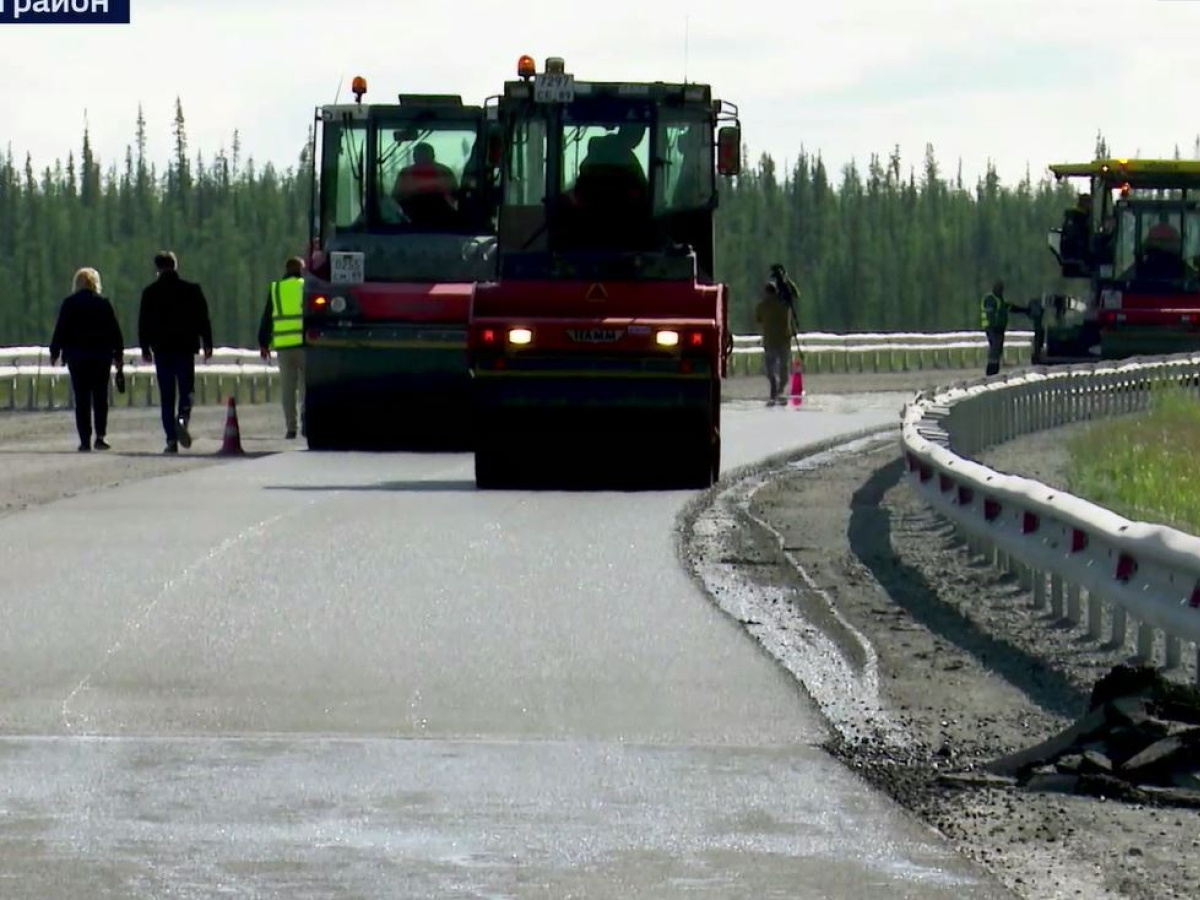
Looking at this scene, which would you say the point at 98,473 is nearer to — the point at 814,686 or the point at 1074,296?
the point at 814,686

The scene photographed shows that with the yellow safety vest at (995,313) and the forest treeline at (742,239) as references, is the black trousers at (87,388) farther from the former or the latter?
the forest treeline at (742,239)

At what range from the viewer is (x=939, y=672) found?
40.1 feet

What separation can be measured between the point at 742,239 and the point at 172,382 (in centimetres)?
13812

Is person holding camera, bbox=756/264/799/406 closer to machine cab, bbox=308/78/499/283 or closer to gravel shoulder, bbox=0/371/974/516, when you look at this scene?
gravel shoulder, bbox=0/371/974/516

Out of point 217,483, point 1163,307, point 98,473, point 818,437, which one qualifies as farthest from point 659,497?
point 1163,307

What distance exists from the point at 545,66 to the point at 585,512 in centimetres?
511

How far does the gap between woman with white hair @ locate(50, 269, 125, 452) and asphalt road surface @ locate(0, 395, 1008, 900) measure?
10044 mm

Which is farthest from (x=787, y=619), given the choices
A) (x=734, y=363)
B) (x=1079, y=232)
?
(x=734, y=363)

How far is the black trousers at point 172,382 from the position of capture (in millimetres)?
28219

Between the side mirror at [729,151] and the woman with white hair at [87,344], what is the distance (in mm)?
7834

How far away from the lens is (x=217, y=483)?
2255cm

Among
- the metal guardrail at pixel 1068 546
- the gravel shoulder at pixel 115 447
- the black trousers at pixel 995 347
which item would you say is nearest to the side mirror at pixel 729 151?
the metal guardrail at pixel 1068 546

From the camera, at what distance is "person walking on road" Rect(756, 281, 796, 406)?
1613 inches

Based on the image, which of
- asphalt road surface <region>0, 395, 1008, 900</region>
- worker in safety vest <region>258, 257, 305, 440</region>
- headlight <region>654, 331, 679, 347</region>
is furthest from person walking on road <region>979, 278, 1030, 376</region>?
asphalt road surface <region>0, 395, 1008, 900</region>
